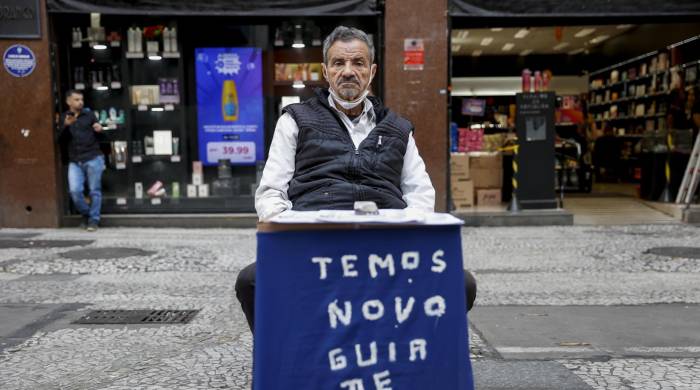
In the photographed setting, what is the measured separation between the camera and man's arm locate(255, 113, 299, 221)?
10.8 feet

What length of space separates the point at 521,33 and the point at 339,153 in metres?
16.5

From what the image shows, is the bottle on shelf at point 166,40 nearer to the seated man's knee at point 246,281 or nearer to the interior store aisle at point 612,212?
the interior store aisle at point 612,212

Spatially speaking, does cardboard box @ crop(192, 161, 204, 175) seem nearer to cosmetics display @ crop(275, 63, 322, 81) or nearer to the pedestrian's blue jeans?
the pedestrian's blue jeans

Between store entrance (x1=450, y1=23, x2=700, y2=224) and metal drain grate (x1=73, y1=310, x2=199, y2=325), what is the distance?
677cm

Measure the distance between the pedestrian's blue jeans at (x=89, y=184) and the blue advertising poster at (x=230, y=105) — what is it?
1731 mm

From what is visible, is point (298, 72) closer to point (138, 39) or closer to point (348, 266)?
point (138, 39)

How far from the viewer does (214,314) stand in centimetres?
582

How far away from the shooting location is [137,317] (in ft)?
18.9

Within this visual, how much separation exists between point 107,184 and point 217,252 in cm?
376

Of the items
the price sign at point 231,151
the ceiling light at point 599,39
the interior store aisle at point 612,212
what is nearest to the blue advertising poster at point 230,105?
the price sign at point 231,151

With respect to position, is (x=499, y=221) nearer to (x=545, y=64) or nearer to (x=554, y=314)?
(x=554, y=314)

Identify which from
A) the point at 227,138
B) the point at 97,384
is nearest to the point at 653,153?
the point at 227,138

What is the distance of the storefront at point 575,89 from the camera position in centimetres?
1129

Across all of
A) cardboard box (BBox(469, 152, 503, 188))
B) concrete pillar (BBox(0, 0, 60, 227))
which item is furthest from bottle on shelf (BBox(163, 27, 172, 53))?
cardboard box (BBox(469, 152, 503, 188))
